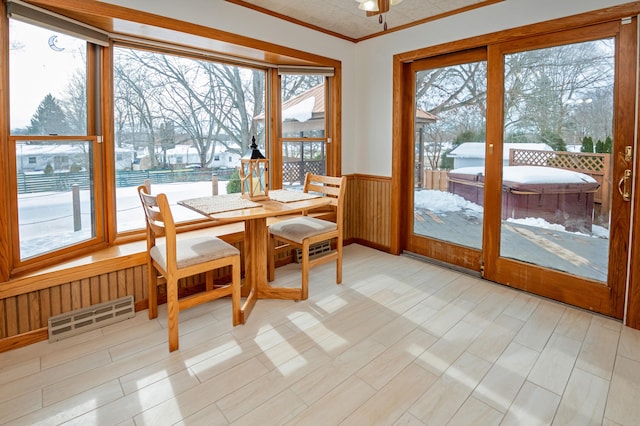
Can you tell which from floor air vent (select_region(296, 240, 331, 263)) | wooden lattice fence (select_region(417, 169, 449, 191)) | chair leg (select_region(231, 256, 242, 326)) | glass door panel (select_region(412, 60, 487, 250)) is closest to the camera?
chair leg (select_region(231, 256, 242, 326))

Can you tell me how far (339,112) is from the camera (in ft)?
13.4

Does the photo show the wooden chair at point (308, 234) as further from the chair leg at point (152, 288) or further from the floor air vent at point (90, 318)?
the floor air vent at point (90, 318)

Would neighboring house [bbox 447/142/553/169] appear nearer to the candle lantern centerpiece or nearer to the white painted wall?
the white painted wall

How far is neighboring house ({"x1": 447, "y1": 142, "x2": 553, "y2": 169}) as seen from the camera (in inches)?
121

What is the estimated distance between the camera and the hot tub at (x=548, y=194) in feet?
8.90

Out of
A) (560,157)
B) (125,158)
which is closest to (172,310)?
(125,158)

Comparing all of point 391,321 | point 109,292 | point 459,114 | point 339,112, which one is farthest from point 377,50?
point 109,292

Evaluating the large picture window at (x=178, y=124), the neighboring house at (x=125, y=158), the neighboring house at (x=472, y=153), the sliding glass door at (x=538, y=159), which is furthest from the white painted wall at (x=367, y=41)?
the neighboring house at (x=125, y=158)

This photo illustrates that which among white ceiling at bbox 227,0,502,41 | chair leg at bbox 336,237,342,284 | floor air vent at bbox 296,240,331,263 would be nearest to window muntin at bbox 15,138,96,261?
white ceiling at bbox 227,0,502,41

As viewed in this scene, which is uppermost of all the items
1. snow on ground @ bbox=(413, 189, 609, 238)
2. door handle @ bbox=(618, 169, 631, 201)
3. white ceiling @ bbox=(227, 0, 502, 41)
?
white ceiling @ bbox=(227, 0, 502, 41)

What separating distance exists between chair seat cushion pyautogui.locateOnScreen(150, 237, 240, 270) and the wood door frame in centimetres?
215

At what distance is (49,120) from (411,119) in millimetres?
3116

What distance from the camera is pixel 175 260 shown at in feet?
7.04

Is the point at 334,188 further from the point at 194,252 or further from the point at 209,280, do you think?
the point at 194,252
